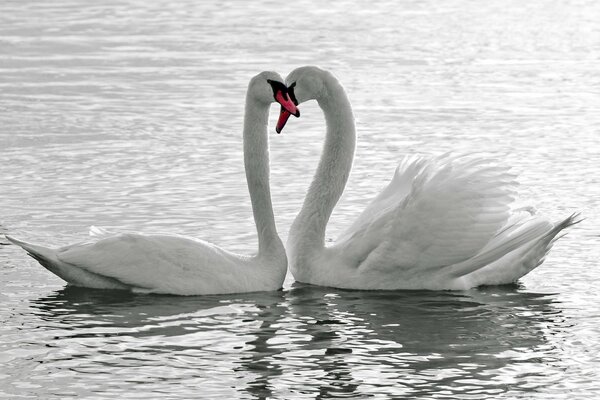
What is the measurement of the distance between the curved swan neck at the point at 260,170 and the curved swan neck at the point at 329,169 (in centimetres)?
43

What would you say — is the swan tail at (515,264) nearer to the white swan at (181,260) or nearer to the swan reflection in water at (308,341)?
the swan reflection in water at (308,341)

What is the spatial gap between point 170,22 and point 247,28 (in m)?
1.76

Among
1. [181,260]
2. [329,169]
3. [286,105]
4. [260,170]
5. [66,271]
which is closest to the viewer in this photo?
[181,260]

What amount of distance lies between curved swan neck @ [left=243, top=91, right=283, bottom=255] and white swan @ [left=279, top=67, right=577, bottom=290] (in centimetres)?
19

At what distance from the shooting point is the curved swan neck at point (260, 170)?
1070 centimetres

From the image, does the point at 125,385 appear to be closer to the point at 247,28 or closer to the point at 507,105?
the point at 507,105

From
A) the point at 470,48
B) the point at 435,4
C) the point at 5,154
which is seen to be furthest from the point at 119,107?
the point at 435,4

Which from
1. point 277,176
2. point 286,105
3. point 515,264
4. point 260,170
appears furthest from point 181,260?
point 277,176

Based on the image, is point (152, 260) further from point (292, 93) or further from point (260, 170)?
point (292, 93)

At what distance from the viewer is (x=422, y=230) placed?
1045 centimetres

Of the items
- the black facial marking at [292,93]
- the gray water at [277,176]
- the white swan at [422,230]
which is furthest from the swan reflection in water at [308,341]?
the black facial marking at [292,93]

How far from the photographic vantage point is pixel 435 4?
3083 centimetres

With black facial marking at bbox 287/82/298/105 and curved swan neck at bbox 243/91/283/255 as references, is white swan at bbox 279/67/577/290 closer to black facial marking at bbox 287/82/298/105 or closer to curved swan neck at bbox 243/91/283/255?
black facial marking at bbox 287/82/298/105

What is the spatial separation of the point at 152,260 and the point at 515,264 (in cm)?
271
